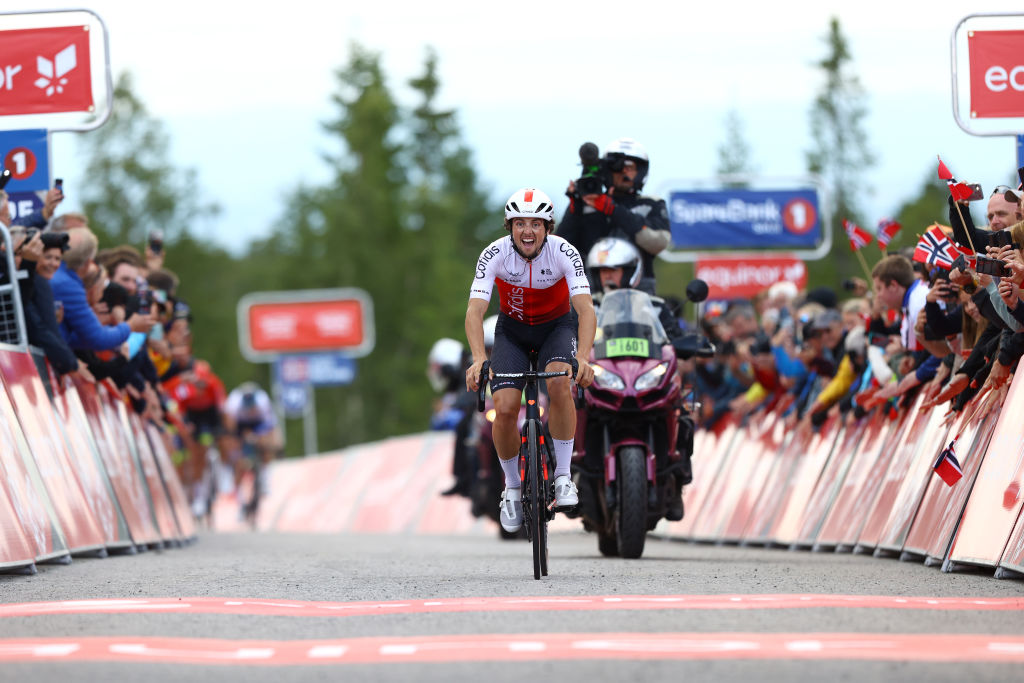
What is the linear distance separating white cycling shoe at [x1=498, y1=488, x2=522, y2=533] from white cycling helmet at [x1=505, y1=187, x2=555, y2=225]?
155 centimetres

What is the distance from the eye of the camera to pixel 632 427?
13148 mm

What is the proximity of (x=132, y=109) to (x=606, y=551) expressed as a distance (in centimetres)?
7053

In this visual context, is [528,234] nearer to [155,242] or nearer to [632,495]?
[632,495]

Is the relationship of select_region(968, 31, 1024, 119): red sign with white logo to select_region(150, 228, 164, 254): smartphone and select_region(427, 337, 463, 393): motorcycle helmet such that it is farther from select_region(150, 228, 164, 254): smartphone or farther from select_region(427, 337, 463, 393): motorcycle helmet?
select_region(427, 337, 463, 393): motorcycle helmet

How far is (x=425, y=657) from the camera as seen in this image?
6.70m

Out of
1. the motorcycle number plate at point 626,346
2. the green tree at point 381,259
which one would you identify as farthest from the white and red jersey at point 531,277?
the green tree at point 381,259

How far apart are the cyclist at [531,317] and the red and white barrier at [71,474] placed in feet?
9.37

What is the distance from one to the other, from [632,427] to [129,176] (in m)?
70.5

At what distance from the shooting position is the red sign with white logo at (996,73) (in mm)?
14367

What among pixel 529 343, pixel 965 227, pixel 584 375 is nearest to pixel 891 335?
pixel 965 227

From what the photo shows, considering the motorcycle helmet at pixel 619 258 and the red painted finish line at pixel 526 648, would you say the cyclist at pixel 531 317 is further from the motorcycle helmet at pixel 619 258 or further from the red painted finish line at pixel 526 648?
the red painted finish line at pixel 526 648

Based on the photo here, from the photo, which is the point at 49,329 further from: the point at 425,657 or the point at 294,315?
the point at 294,315

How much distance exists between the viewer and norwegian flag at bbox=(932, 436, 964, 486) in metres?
11.1

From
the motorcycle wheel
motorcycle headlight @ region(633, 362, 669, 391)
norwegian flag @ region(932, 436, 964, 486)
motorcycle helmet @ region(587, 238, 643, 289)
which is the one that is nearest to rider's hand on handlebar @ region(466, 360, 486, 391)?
the motorcycle wheel
